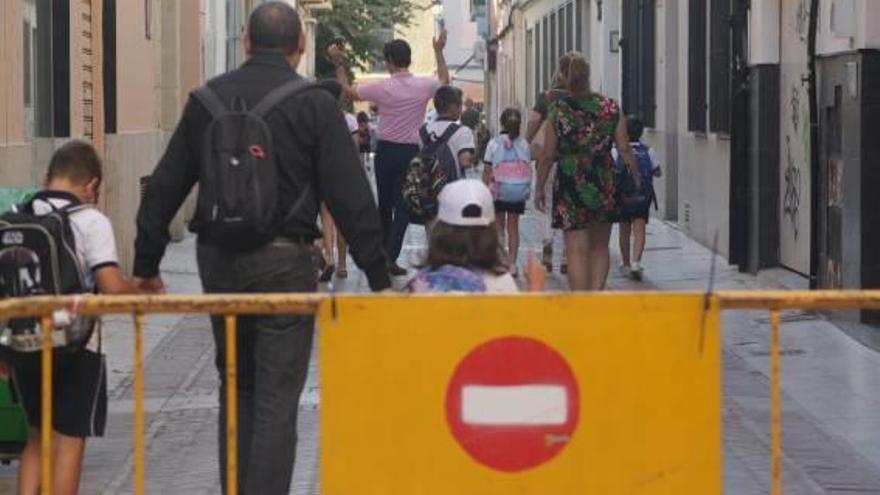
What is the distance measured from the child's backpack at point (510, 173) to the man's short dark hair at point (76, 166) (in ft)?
36.4

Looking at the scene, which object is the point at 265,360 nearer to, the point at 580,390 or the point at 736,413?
the point at 580,390

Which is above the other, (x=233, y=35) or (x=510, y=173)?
(x=233, y=35)


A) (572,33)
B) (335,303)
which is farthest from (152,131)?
(572,33)

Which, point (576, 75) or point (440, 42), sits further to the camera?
point (440, 42)

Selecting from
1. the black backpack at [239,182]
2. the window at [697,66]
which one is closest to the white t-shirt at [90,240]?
the black backpack at [239,182]

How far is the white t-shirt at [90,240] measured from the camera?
7.55m

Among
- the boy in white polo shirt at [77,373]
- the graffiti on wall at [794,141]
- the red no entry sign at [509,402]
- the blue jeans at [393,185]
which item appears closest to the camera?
the red no entry sign at [509,402]

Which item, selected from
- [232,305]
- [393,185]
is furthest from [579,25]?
[232,305]

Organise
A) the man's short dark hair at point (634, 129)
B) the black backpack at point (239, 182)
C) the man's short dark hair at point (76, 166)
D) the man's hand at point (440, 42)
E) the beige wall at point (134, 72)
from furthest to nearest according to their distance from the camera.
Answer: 1. the beige wall at point (134, 72)
2. the man's short dark hair at point (634, 129)
3. the man's hand at point (440, 42)
4. the man's short dark hair at point (76, 166)
5. the black backpack at point (239, 182)

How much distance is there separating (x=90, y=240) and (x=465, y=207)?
1.40m

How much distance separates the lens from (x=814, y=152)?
1560cm

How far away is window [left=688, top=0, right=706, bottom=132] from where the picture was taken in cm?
A: 2191

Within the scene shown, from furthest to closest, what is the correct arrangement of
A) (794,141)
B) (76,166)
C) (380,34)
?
1. (380,34)
2. (794,141)
3. (76,166)

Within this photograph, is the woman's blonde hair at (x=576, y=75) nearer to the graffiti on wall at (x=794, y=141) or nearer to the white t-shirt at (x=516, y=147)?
the graffiti on wall at (x=794, y=141)
